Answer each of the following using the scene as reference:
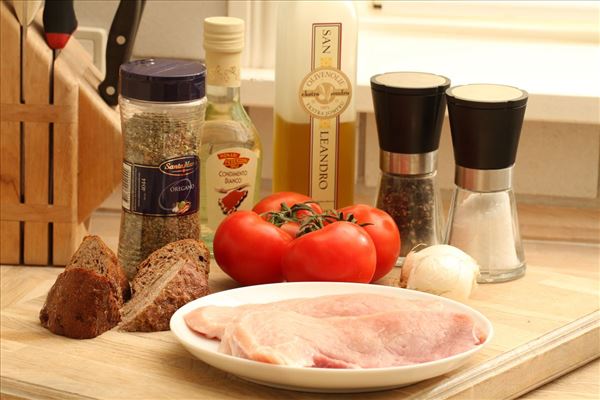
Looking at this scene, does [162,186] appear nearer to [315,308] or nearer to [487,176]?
[315,308]

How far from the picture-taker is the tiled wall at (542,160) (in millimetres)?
1681

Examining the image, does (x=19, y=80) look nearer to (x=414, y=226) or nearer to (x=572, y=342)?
(x=414, y=226)

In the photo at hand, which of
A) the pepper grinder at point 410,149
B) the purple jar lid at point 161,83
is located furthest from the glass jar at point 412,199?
the purple jar lid at point 161,83

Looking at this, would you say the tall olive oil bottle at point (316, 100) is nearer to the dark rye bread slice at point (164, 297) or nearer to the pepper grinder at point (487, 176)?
the pepper grinder at point (487, 176)

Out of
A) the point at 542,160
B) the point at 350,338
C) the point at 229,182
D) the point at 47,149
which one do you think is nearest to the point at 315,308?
the point at 350,338

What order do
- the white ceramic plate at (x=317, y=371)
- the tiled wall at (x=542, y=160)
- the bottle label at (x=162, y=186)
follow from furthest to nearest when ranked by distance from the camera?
the tiled wall at (x=542, y=160)
the bottle label at (x=162, y=186)
the white ceramic plate at (x=317, y=371)

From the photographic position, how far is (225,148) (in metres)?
1.37

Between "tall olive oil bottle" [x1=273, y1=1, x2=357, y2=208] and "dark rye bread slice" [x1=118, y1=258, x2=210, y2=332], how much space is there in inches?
10.0

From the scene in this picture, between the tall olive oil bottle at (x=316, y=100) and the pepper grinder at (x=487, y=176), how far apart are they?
5.7 inches

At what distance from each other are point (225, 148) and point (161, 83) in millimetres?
177

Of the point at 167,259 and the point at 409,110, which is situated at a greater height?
the point at 409,110

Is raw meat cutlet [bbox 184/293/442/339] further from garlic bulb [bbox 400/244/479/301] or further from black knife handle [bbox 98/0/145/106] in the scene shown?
black knife handle [bbox 98/0/145/106]

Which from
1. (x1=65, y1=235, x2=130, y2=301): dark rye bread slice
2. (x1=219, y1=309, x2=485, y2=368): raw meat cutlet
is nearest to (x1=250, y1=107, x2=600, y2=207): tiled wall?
(x1=65, y1=235, x2=130, y2=301): dark rye bread slice

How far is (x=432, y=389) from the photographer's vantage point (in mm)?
1072
